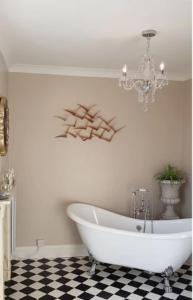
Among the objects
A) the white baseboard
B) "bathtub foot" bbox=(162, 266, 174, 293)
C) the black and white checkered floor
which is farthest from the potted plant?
the white baseboard

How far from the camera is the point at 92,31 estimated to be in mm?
2707

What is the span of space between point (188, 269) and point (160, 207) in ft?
2.95

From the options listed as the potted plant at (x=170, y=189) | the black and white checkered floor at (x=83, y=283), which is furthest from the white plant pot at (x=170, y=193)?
the black and white checkered floor at (x=83, y=283)

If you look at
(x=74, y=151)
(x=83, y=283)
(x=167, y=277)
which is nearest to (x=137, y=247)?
(x=167, y=277)

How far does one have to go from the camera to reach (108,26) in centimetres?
259

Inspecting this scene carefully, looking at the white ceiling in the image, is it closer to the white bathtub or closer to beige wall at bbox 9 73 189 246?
beige wall at bbox 9 73 189 246

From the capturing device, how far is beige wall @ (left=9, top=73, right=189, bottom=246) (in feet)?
13.9

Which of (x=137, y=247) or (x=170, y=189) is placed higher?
(x=170, y=189)

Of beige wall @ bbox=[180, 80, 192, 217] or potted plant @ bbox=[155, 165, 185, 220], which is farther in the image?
beige wall @ bbox=[180, 80, 192, 217]

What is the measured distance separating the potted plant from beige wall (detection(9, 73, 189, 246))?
0.23 metres

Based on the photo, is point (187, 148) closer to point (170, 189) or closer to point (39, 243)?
point (170, 189)

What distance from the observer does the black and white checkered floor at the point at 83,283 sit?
128 inches

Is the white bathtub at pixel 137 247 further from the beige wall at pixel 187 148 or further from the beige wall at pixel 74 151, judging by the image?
the beige wall at pixel 187 148

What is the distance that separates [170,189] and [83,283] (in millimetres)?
1585
